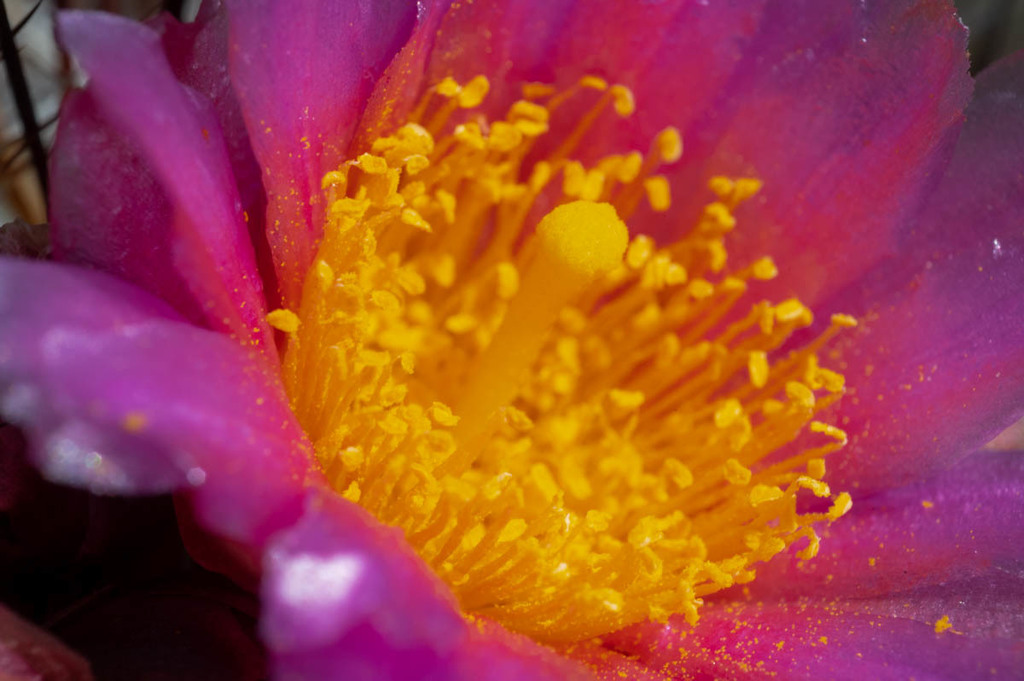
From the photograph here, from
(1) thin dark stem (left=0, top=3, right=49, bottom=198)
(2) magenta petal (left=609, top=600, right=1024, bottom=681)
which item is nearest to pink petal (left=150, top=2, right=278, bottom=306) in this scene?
(1) thin dark stem (left=0, top=3, right=49, bottom=198)

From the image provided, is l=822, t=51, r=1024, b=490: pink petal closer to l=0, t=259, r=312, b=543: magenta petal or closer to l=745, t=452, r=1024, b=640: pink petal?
l=745, t=452, r=1024, b=640: pink petal

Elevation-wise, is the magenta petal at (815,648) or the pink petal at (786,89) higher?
the pink petal at (786,89)

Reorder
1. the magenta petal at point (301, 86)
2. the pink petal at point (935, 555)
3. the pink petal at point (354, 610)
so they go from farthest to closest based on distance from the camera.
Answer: the pink petal at point (935, 555) < the magenta petal at point (301, 86) < the pink petal at point (354, 610)

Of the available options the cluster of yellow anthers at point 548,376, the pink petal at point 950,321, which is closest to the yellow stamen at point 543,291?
the cluster of yellow anthers at point 548,376

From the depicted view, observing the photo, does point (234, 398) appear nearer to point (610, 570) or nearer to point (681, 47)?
point (610, 570)

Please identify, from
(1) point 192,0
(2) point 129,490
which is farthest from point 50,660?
(1) point 192,0

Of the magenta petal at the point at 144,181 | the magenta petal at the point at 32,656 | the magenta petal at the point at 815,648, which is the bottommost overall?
the magenta petal at the point at 815,648

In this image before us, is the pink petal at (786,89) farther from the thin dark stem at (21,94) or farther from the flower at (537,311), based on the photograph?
the thin dark stem at (21,94)
